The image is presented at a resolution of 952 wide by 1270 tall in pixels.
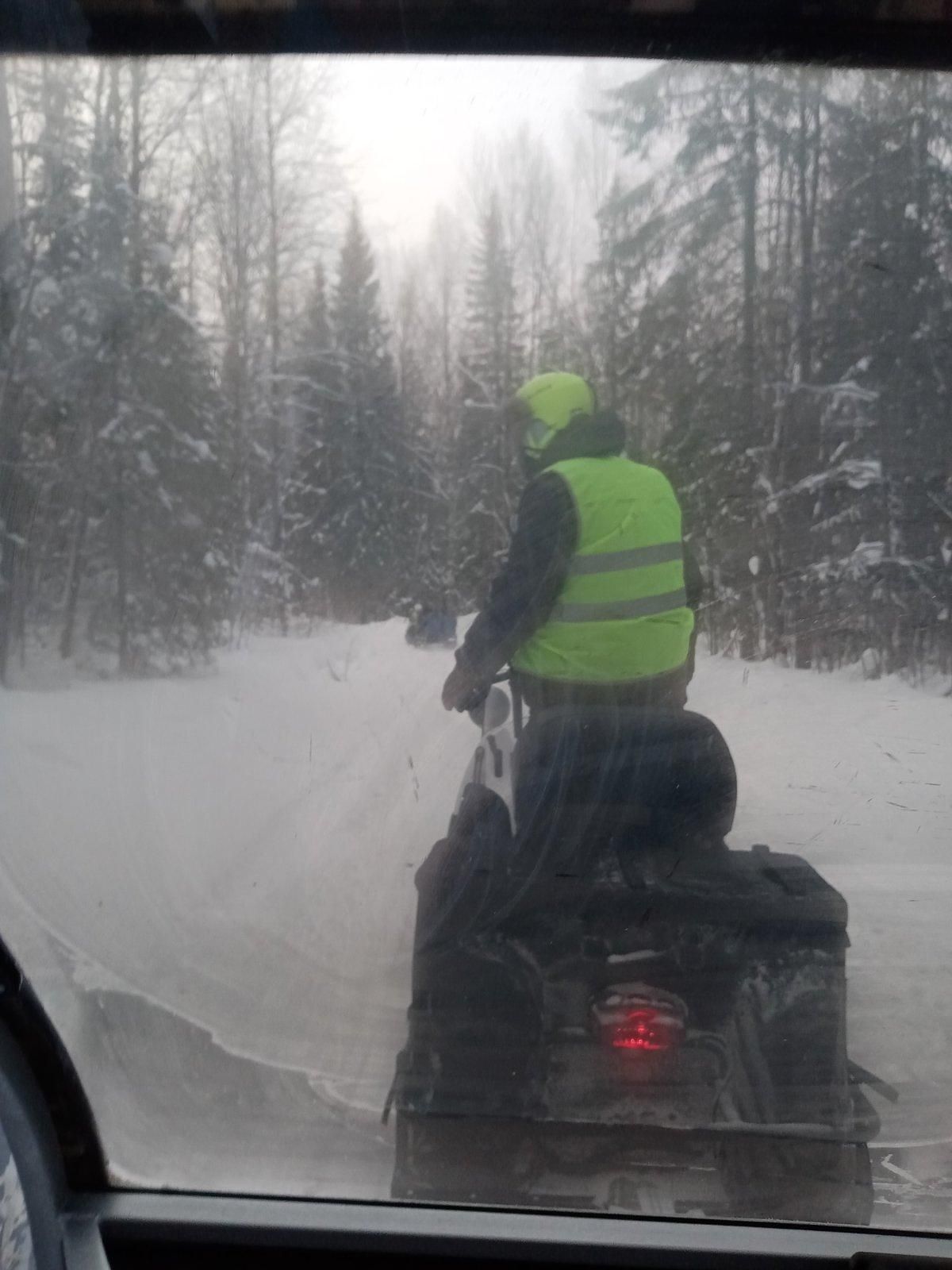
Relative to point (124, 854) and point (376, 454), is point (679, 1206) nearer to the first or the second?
point (124, 854)

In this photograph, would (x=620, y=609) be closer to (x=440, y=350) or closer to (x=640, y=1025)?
(x=440, y=350)

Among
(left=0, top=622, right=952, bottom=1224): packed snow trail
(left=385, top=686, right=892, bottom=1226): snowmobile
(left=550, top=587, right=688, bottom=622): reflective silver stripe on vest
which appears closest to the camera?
(left=385, top=686, right=892, bottom=1226): snowmobile

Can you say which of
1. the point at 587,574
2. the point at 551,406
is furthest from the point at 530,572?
the point at 551,406

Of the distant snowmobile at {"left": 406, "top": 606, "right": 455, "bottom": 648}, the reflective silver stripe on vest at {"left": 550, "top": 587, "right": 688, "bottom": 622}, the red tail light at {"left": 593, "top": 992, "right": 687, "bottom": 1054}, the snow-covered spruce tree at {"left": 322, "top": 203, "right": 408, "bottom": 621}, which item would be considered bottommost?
the red tail light at {"left": 593, "top": 992, "right": 687, "bottom": 1054}

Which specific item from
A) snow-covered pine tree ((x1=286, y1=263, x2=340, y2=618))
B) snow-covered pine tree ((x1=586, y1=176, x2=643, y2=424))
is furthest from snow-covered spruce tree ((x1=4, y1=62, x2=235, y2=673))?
snow-covered pine tree ((x1=586, y1=176, x2=643, y2=424))

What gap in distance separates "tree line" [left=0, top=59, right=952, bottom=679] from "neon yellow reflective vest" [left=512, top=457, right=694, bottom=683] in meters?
0.08

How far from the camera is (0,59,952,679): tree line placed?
303cm

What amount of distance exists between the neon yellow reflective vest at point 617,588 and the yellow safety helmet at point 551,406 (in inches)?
3.3

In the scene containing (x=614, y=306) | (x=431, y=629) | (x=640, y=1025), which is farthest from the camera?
(x=431, y=629)

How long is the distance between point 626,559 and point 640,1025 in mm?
1112

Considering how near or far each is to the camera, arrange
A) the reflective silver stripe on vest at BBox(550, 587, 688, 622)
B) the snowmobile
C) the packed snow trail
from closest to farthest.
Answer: the snowmobile
the packed snow trail
the reflective silver stripe on vest at BBox(550, 587, 688, 622)

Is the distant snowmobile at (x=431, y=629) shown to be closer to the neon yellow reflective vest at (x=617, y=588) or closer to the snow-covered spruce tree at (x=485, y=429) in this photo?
the snow-covered spruce tree at (x=485, y=429)

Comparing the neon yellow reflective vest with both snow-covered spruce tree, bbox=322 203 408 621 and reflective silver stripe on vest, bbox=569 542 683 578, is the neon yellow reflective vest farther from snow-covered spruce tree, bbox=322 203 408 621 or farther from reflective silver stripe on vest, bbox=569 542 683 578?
snow-covered spruce tree, bbox=322 203 408 621

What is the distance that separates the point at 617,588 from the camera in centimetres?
314
